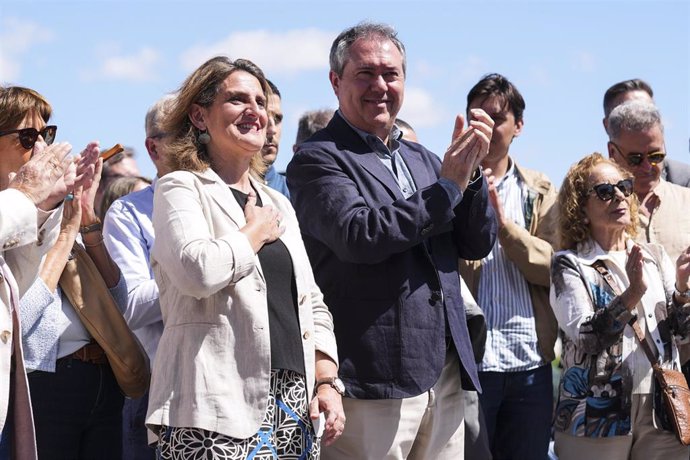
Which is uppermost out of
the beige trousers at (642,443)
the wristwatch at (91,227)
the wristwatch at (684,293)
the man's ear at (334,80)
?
the man's ear at (334,80)

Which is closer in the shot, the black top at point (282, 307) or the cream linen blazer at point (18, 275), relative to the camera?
the cream linen blazer at point (18, 275)

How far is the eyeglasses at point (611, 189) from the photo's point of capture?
5410 millimetres

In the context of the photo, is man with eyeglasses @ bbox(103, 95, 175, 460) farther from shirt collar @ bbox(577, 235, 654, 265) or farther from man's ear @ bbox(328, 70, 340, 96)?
shirt collar @ bbox(577, 235, 654, 265)

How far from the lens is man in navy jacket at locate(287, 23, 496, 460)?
→ 4217 mm

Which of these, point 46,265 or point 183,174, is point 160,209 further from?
point 46,265

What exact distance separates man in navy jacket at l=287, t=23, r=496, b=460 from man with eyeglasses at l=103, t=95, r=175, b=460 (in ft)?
2.77

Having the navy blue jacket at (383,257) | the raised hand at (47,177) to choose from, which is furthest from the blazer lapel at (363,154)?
the raised hand at (47,177)

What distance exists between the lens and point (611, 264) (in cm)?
538

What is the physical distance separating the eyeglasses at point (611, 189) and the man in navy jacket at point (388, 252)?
1103 mm

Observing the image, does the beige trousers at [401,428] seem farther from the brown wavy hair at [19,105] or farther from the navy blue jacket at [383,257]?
the brown wavy hair at [19,105]

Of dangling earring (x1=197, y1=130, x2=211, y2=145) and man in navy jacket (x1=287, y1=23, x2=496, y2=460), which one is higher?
dangling earring (x1=197, y1=130, x2=211, y2=145)

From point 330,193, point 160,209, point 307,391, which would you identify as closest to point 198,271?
point 160,209

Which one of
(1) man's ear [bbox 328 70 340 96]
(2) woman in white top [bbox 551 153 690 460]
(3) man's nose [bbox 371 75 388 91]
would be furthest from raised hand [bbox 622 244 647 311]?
(1) man's ear [bbox 328 70 340 96]

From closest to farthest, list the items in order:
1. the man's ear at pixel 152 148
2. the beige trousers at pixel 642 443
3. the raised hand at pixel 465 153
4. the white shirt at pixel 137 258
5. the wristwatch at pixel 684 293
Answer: the raised hand at pixel 465 153, the white shirt at pixel 137 258, the beige trousers at pixel 642 443, the wristwatch at pixel 684 293, the man's ear at pixel 152 148
